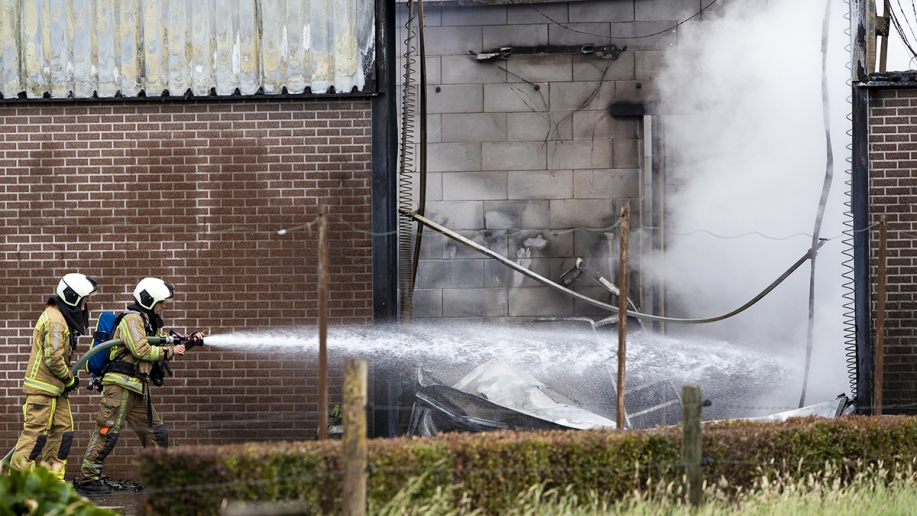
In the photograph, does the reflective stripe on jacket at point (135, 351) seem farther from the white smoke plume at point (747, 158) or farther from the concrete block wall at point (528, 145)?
the white smoke plume at point (747, 158)

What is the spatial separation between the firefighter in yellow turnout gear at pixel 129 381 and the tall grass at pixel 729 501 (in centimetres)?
308

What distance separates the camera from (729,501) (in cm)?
489

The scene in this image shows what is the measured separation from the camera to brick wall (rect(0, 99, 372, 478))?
761cm

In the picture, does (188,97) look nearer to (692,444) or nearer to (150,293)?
(150,293)

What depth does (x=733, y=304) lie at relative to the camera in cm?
993

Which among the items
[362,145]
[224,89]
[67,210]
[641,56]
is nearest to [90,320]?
[67,210]

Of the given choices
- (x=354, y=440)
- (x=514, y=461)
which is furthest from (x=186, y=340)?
(x=514, y=461)

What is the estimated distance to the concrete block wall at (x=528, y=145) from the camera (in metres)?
9.95

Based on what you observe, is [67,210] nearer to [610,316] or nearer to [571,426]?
[571,426]

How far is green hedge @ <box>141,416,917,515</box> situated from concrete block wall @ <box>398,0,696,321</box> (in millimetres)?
4821

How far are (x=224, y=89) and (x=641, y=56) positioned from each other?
478 cm

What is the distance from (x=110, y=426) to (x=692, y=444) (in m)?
4.43

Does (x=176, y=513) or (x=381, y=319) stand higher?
(x=381, y=319)

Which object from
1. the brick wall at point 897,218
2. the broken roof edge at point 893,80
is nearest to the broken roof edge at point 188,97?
the broken roof edge at point 893,80
